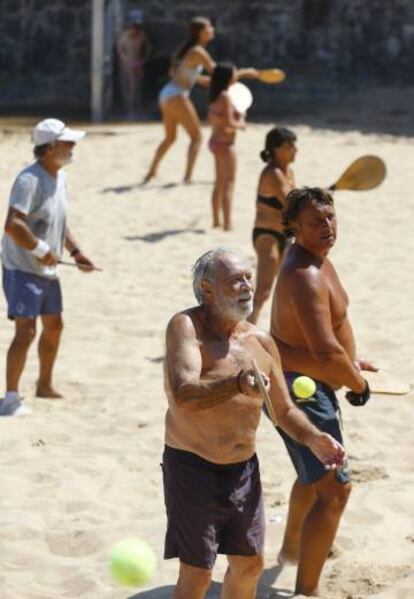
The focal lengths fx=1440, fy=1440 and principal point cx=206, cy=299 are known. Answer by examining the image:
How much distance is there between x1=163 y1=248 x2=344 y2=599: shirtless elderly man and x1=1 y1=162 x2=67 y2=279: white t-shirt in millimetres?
2839

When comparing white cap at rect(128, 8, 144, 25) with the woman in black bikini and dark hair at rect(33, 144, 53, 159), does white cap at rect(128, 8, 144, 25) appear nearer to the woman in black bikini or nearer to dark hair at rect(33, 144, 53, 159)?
the woman in black bikini

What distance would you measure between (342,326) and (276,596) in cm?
103

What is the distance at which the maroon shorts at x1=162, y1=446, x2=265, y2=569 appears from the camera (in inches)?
176

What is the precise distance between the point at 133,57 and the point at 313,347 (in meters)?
15.5

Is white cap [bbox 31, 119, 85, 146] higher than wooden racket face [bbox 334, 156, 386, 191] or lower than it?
higher

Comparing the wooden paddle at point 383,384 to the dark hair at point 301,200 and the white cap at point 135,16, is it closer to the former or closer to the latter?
the dark hair at point 301,200

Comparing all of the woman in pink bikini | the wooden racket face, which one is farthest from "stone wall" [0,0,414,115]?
the wooden racket face

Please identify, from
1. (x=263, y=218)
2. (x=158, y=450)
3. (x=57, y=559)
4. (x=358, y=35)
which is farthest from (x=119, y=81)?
(x=57, y=559)

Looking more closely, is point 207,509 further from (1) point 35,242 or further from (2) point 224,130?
(2) point 224,130

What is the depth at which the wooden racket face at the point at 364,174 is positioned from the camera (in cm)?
755

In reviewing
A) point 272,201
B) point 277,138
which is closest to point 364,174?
point 277,138

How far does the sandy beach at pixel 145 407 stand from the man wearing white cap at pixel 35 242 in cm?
42

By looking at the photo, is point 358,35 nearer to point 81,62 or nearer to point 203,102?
point 203,102

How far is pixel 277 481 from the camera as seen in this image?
6.59 metres
